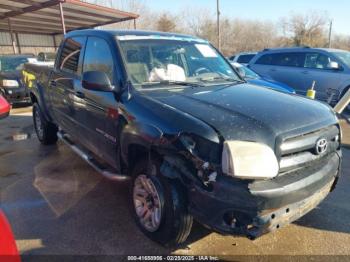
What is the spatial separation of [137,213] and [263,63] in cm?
905

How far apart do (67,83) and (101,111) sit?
1.18m

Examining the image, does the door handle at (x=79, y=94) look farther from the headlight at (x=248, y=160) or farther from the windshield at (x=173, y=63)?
the headlight at (x=248, y=160)

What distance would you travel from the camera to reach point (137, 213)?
3.19 meters

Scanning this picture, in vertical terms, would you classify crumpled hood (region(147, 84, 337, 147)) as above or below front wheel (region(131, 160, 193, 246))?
above

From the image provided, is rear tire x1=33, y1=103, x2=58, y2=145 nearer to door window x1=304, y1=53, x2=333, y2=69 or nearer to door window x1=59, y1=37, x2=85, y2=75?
door window x1=59, y1=37, x2=85, y2=75

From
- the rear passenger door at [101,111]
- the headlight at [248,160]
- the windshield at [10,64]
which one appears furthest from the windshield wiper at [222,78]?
the windshield at [10,64]

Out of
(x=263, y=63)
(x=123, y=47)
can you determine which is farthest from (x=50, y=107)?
(x=263, y=63)

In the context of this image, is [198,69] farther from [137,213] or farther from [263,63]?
[263,63]

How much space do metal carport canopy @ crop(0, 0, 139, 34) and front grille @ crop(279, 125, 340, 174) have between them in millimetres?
13899

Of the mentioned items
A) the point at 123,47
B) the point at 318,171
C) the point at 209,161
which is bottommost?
the point at 318,171

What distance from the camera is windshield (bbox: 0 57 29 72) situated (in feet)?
36.9

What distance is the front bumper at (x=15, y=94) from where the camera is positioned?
33.9 feet

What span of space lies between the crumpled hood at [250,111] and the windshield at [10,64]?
9905 millimetres

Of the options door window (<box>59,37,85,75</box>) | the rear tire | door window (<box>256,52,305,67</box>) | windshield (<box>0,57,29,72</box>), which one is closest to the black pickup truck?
door window (<box>59,37,85,75</box>)
